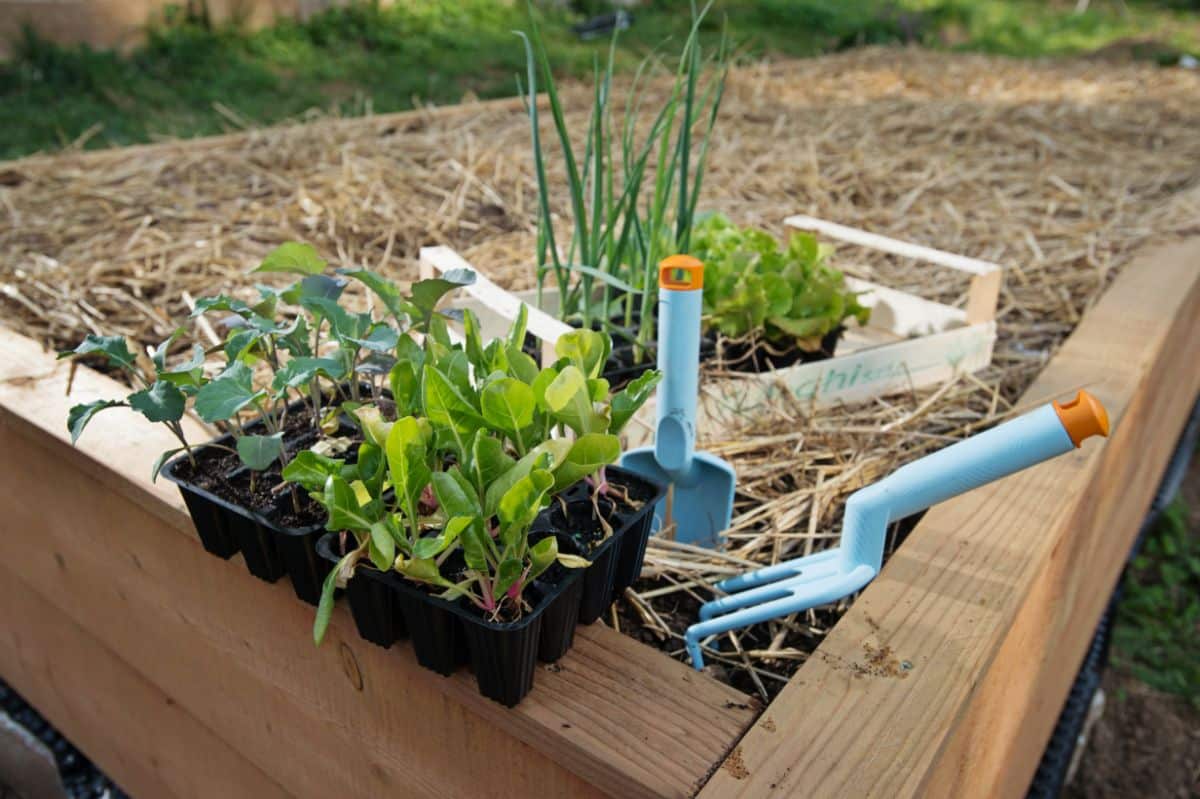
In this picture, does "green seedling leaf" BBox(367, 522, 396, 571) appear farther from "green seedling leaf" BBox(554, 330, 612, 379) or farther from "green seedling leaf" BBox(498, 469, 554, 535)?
"green seedling leaf" BBox(554, 330, 612, 379)

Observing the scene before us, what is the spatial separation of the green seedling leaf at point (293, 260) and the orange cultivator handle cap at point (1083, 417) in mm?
586

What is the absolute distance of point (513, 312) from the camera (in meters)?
0.95

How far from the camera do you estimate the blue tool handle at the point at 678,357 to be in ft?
2.63

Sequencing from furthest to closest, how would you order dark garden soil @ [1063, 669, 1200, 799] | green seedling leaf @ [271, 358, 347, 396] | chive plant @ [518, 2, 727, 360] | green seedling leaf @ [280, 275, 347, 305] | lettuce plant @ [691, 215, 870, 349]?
dark garden soil @ [1063, 669, 1200, 799] < lettuce plant @ [691, 215, 870, 349] < chive plant @ [518, 2, 727, 360] < green seedling leaf @ [280, 275, 347, 305] < green seedling leaf @ [271, 358, 347, 396]

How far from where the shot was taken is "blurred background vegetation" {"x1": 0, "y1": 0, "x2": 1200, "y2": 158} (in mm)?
4184

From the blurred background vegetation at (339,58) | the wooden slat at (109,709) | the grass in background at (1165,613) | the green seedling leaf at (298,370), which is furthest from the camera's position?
the blurred background vegetation at (339,58)

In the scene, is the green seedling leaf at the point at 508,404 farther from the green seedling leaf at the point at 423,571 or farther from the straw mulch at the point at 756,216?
the straw mulch at the point at 756,216

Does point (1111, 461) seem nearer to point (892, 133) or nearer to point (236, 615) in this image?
point (236, 615)

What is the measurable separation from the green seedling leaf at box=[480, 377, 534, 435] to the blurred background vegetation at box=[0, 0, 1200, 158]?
7.18 ft

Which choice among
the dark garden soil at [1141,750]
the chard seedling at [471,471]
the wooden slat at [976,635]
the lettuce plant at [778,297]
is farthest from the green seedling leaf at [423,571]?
the dark garden soil at [1141,750]

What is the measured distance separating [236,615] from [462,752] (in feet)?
1.02

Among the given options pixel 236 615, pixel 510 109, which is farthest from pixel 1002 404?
pixel 510 109

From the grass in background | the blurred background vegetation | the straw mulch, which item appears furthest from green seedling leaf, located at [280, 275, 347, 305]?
the grass in background

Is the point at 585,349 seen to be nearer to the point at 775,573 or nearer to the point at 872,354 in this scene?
the point at 775,573
